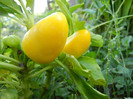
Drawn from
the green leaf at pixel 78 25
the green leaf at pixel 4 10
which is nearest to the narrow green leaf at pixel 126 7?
the green leaf at pixel 78 25

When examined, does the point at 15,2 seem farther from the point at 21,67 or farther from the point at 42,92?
the point at 42,92

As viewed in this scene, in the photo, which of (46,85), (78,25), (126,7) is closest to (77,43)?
(78,25)

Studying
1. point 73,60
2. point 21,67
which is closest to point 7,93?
point 21,67

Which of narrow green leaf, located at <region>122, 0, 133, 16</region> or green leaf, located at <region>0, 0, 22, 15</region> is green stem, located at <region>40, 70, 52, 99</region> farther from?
narrow green leaf, located at <region>122, 0, 133, 16</region>

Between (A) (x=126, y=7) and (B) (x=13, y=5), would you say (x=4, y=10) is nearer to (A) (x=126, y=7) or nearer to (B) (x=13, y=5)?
(B) (x=13, y=5)

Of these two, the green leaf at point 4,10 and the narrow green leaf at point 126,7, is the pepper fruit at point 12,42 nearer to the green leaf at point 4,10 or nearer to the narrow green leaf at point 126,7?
the green leaf at point 4,10
